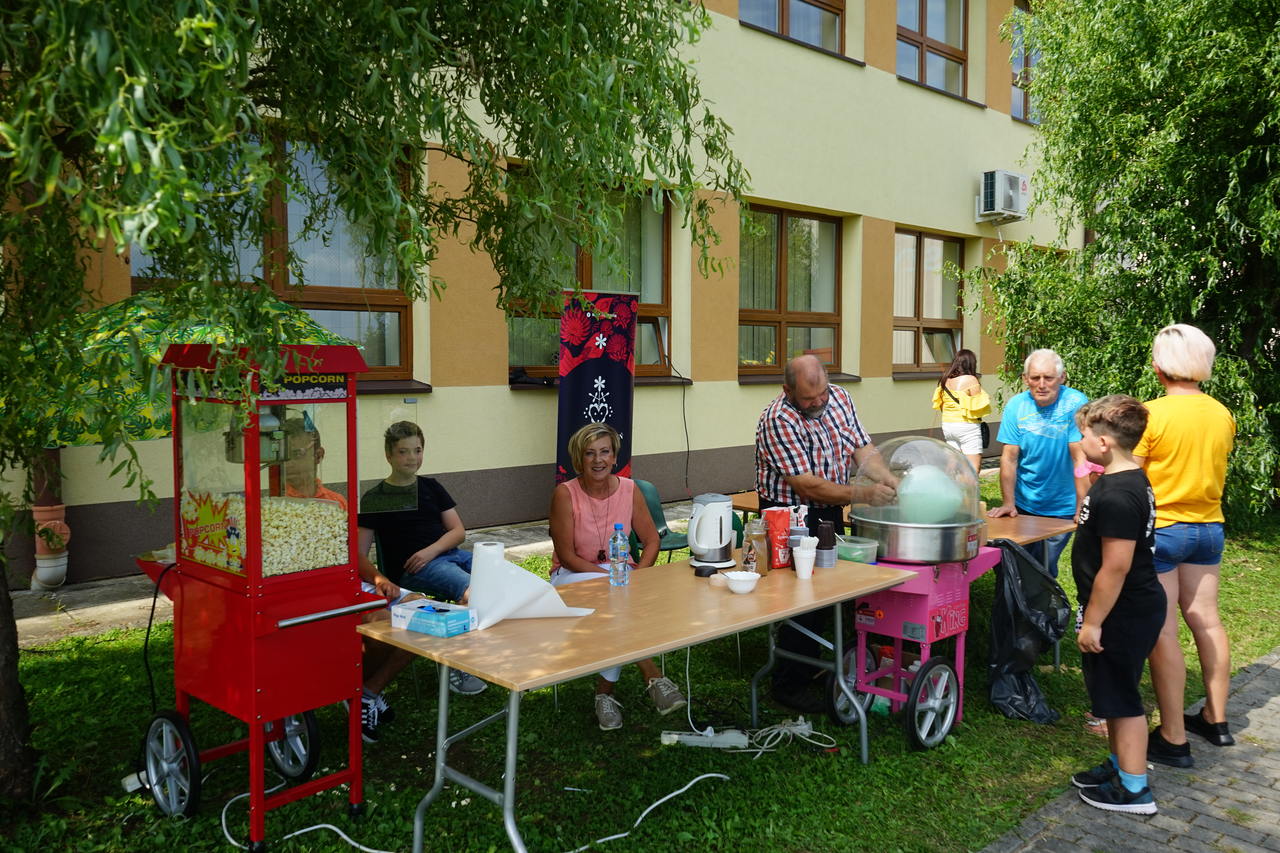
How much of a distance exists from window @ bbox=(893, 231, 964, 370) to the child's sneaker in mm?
9331

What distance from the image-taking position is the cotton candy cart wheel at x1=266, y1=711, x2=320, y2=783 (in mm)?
3686

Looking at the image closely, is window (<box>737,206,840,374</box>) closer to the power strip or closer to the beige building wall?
the beige building wall

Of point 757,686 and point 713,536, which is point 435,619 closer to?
point 713,536

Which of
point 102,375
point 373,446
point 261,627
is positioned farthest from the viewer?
point 373,446

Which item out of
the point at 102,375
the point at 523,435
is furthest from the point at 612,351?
the point at 102,375

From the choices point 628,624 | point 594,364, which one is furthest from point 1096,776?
point 594,364

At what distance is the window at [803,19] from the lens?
421 inches

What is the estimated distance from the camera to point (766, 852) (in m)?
3.39

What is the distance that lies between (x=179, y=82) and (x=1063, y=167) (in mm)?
9108

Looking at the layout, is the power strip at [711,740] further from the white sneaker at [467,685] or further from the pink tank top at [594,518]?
the white sneaker at [467,685]

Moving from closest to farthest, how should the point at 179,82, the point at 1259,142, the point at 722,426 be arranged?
the point at 179,82
the point at 1259,142
the point at 722,426

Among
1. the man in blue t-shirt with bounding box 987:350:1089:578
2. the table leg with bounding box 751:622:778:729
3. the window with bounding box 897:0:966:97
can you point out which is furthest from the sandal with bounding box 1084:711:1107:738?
the window with bounding box 897:0:966:97

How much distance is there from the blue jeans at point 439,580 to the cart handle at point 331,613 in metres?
1.20

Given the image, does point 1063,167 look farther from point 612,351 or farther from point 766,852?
point 766,852
